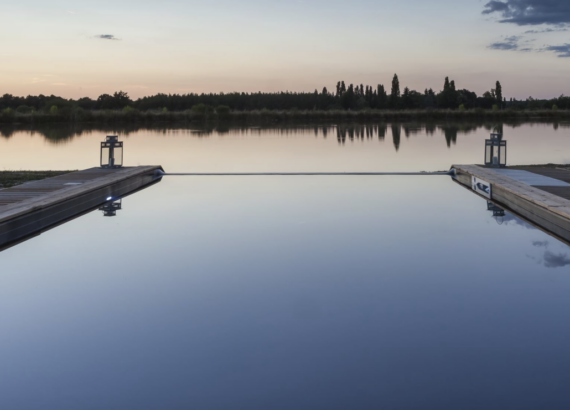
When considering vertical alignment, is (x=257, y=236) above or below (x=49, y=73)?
below

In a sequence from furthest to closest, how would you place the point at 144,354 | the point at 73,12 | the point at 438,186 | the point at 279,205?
the point at 73,12 < the point at 438,186 < the point at 279,205 < the point at 144,354

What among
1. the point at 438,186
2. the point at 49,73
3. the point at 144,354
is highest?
the point at 49,73

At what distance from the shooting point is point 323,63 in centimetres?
2305

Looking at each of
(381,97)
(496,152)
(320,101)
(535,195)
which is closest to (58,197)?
(535,195)

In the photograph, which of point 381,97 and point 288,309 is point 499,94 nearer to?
point 381,97

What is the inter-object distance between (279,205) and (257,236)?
5.27 feet

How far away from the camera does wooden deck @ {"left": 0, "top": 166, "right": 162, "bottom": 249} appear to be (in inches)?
198

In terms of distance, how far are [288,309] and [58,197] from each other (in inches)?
133

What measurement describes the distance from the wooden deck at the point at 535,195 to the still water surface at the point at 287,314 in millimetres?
154

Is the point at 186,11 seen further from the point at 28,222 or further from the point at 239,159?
the point at 28,222

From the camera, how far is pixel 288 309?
343 centimetres

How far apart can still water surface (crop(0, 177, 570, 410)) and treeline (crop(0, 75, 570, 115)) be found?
1079 inches

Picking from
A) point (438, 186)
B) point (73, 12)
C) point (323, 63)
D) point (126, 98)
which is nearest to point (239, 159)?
point (438, 186)

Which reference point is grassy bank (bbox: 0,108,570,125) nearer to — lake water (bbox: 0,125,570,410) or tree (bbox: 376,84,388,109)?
tree (bbox: 376,84,388,109)
